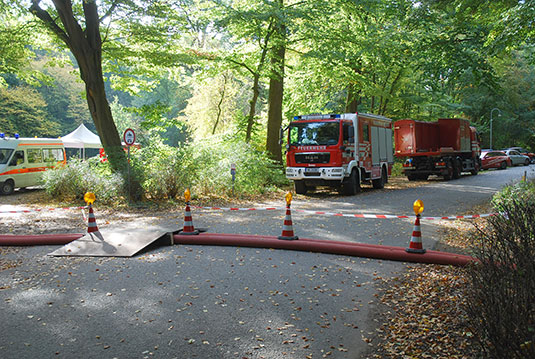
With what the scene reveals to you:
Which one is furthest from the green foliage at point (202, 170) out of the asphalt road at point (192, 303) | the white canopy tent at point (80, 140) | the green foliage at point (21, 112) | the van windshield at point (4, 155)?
the green foliage at point (21, 112)

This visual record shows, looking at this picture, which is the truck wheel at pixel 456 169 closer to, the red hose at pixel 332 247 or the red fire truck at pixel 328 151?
the red fire truck at pixel 328 151

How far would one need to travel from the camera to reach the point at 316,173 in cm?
1780

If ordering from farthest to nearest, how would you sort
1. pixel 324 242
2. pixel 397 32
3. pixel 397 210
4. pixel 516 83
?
pixel 516 83 → pixel 397 32 → pixel 397 210 → pixel 324 242

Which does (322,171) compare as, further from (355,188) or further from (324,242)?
(324,242)

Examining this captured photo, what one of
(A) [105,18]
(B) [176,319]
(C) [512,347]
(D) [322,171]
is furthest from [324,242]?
(A) [105,18]

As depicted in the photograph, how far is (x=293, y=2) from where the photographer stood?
21.6 m

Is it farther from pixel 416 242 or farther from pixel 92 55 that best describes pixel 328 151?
pixel 416 242

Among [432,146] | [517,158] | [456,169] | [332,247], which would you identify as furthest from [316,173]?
[517,158]

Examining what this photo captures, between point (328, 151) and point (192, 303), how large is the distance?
1273 centimetres

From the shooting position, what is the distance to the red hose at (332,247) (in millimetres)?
7551

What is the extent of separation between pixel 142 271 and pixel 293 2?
58.7ft

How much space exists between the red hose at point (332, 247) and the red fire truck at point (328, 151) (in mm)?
9076

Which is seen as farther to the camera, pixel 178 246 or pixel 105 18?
pixel 105 18

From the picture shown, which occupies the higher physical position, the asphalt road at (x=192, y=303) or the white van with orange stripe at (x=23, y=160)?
the white van with orange stripe at (x=23, y=160)
